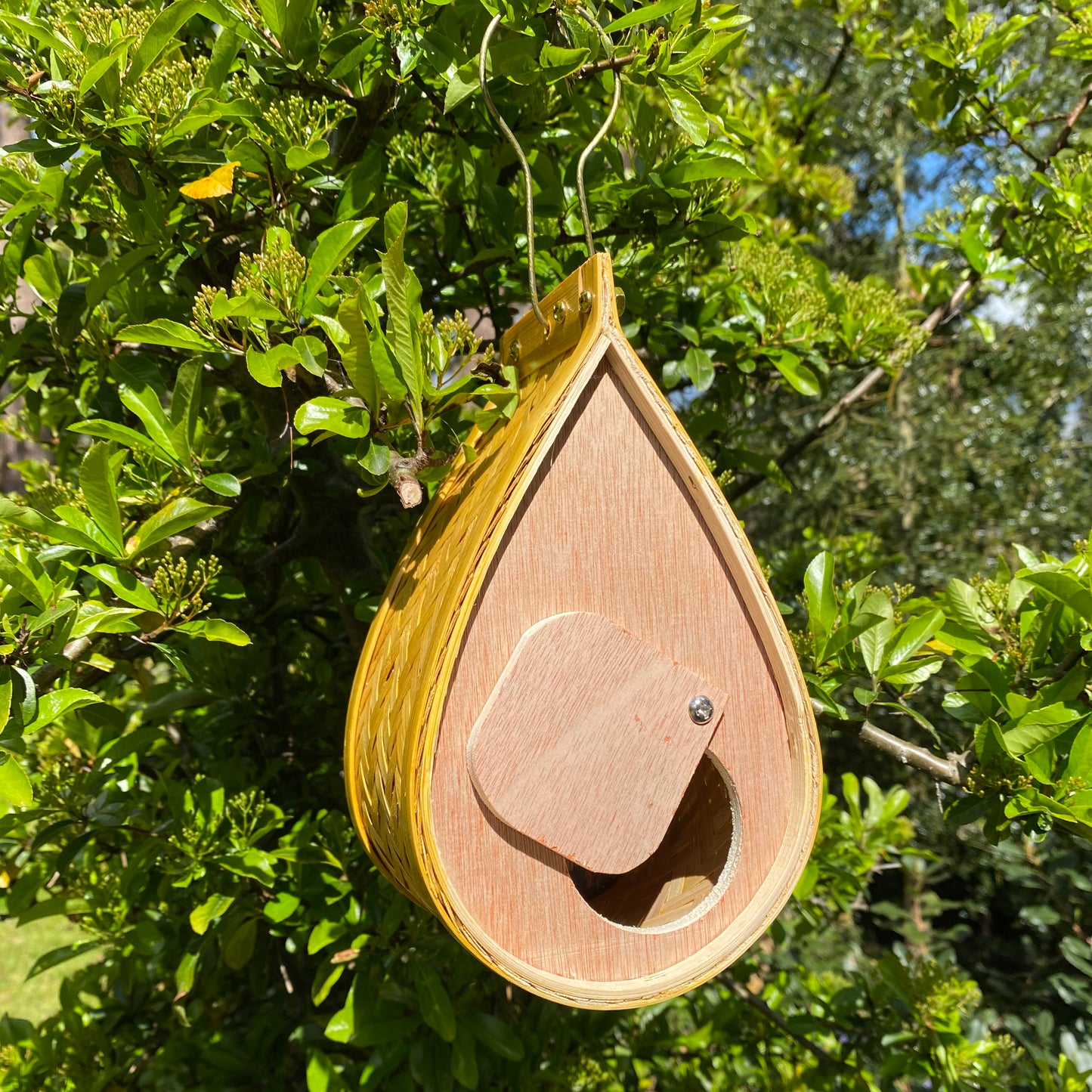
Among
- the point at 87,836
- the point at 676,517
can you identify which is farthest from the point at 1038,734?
the point at 87,836

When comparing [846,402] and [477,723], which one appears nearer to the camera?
[477,723]

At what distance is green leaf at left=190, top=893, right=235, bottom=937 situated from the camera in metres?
1.13

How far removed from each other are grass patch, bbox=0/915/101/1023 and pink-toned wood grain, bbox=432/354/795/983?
129 inches

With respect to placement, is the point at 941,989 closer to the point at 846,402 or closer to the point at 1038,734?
the point at 1038,734

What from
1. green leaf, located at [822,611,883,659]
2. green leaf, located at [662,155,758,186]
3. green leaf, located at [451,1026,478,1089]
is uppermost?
green leaf, located at [662,155,758,186]

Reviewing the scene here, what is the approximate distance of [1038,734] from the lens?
→ 0.94 m

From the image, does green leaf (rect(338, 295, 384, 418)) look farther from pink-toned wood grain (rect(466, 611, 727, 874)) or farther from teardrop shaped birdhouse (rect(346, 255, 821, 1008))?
pink-toned wood grain (rect(466, 611, 727, 874))

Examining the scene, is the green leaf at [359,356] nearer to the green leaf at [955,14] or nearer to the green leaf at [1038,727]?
the green leaf at [1038,727]

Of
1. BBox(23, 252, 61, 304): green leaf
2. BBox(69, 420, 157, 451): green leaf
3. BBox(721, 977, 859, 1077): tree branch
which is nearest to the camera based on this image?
BBox(69, 420, 157, 451): green leaf

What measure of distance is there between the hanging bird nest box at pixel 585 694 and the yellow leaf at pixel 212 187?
0.33 meters

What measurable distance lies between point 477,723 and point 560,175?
904 millimetres

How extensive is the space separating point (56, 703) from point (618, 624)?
566mm

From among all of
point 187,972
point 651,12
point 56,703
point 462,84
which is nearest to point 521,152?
point 462,84

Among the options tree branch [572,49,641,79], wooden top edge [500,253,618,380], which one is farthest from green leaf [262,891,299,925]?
tree branch [572,49,641,79]
